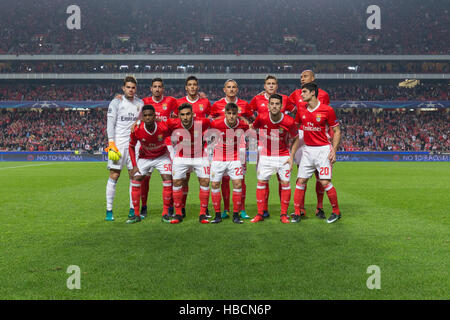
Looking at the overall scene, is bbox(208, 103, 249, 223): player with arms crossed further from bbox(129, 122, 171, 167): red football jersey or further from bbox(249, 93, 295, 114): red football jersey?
bbox(129, 122, 171, 167): red football jersey

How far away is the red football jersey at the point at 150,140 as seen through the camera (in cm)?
709

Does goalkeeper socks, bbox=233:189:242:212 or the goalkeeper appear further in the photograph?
the goalkeeper

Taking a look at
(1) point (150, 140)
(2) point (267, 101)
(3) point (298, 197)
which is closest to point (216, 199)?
(3) point (298, 197)

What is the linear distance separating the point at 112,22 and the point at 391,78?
112 ft

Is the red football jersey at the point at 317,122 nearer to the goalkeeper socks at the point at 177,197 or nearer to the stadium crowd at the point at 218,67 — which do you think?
the goalkeeper socks at the point at 177,197

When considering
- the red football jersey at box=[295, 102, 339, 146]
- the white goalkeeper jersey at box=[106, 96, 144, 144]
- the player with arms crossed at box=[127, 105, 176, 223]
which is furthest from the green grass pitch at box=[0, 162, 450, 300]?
the white goalkeeper jersey at box=[106, 96, 144, 144]

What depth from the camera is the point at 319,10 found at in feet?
175

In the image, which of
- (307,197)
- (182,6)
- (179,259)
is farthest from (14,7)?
(179,259)

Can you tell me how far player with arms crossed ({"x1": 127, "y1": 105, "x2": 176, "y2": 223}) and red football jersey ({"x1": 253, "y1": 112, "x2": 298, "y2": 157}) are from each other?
5.45 ft

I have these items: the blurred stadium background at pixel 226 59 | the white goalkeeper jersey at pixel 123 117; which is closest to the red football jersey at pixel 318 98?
→ the white goalkeeper jersey at pixel 123 117

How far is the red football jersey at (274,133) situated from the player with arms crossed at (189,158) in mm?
976

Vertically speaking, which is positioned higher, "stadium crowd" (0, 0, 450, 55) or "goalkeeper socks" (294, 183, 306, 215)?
"stadium crowd" (0, 0, 450, 55)

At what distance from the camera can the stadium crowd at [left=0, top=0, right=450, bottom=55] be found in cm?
4712

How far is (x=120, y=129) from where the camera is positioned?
24.8 ft
